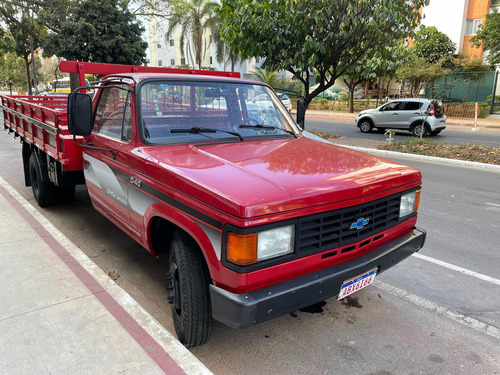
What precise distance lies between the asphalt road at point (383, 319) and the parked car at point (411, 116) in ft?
38.5

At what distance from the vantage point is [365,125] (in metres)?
18.6

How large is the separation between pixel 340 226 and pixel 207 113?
171 cm

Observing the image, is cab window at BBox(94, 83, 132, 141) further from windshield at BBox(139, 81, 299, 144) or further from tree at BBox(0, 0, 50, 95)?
tree at BBox(0, 0, 50, 95)

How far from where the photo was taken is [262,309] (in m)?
2.29

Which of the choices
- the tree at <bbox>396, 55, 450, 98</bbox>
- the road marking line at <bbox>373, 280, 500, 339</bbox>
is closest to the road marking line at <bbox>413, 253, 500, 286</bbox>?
the road marking line at <bbox>373, 280, 500, 339</bbox>

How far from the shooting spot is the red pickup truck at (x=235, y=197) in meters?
2.33

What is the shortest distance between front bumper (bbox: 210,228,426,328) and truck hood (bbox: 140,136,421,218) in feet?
1.57

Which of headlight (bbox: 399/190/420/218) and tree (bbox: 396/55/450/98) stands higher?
tree (bbox: 396/55/450/98)

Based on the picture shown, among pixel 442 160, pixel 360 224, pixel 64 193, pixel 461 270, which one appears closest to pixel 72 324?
pixel 360 224

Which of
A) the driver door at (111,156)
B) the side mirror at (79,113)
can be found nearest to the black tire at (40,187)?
the driver door at (111,156)

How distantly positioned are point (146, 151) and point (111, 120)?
94cm

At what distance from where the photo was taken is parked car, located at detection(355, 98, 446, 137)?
16.1 m

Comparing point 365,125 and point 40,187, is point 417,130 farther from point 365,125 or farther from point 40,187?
point 40,187

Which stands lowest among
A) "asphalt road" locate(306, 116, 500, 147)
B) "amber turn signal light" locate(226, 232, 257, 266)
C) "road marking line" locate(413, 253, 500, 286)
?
"road marking line" locate(413, 253, 500, 286)
